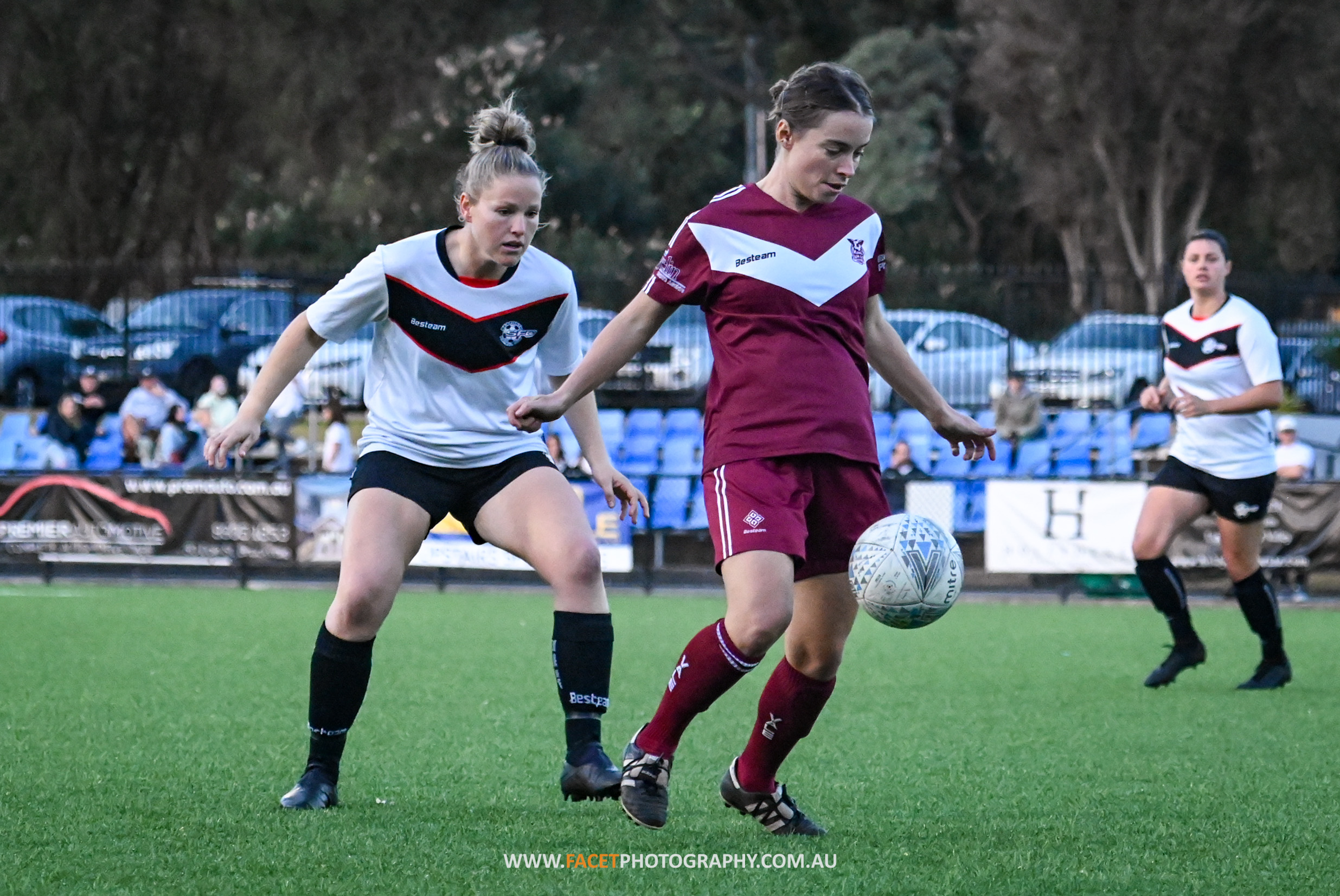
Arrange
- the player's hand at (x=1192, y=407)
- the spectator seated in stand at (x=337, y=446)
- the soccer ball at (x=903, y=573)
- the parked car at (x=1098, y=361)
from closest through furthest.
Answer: the soccer ball at (x=903, y=573) < the player's hand at (x=1192, y=407) < the spectator seated in stand at (x=337, y=446) < the parked car at (x=1098, y=361)

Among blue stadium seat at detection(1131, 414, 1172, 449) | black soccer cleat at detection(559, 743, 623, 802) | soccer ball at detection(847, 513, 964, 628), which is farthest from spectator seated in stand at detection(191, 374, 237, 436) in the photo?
soccer ball at detection(847, 513, 964, 628)

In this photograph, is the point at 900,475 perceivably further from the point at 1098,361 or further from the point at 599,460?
the point at 599,460

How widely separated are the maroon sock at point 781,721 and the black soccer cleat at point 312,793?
1.25 meters

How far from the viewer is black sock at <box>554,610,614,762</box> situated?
506 centimetres

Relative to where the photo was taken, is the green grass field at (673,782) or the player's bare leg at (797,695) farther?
the player's bare leg at (797,695)

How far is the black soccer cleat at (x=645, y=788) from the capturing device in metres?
4.51

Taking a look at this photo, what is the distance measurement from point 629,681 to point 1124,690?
2456 millimetres

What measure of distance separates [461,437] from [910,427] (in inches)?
496

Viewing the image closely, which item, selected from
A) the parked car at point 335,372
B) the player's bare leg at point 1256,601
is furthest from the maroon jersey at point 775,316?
the parked car at point 335,372

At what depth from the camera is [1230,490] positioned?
8336 mm

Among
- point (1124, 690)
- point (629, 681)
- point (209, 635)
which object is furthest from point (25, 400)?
point (1124, 690)

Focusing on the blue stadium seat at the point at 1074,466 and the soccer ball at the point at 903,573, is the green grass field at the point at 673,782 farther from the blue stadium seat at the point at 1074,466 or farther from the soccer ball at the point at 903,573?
the blue stadium seat at the point at 1074,466

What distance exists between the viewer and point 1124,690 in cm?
848

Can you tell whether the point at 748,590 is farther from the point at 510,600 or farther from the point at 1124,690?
the point at 510,600
